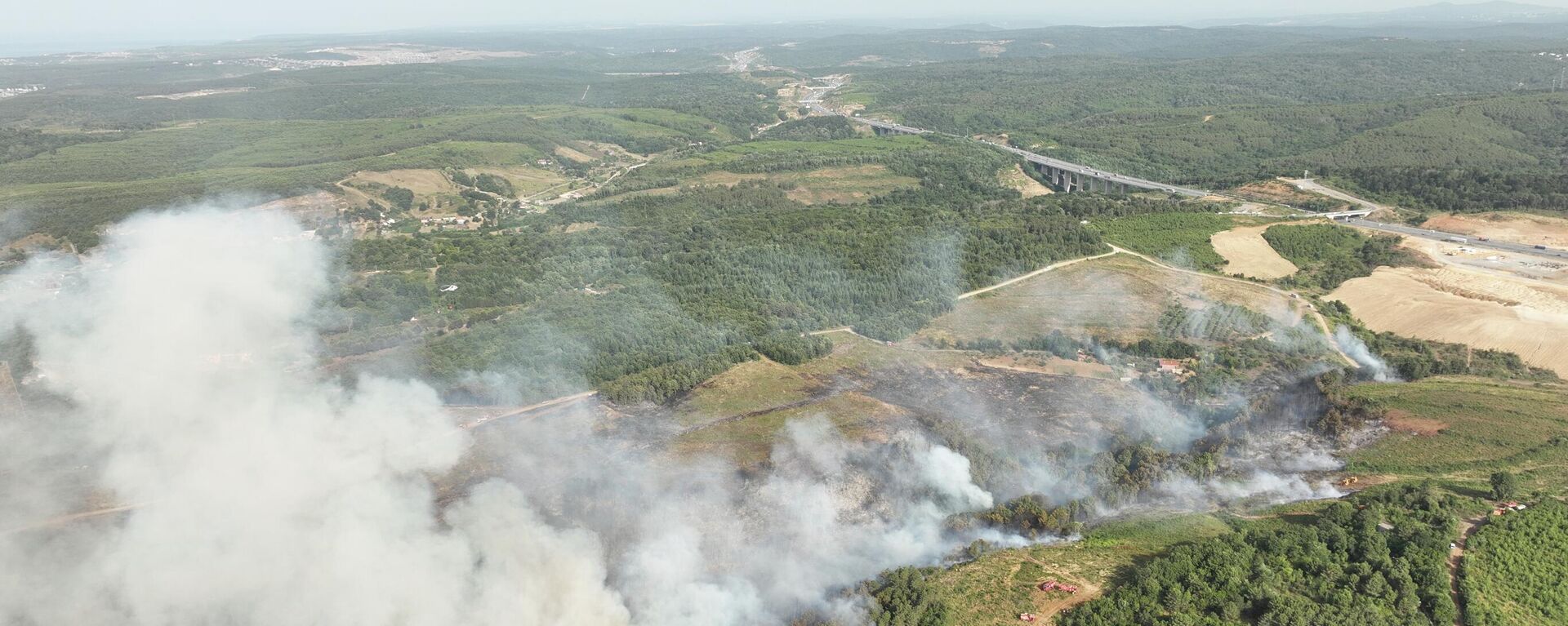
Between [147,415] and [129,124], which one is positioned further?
[129,124]

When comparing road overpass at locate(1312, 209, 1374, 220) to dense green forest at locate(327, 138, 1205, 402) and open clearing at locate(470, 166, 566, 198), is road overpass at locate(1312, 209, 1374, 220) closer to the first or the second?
dense green forest at locate(327, 138, 1205, 402)

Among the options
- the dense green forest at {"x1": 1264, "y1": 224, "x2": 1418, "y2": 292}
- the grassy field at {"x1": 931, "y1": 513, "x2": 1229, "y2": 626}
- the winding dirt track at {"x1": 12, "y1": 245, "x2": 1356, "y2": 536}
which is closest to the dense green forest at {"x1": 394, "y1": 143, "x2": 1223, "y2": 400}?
the winding dirt track at {"x1": 12, "y1": 245, "x2": 1356, "y2": 536}

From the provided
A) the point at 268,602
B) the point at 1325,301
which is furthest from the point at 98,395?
the point at 1325,301

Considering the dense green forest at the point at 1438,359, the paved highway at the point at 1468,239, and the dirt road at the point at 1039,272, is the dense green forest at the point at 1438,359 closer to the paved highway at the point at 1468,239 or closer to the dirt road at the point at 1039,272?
the dirt road at the point at 1039,272

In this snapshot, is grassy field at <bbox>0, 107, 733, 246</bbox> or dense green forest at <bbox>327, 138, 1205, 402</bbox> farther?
grassy field at <bbox>0, 107, 733, 246</bbox>

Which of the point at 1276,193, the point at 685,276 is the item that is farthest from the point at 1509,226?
the point at 685,276

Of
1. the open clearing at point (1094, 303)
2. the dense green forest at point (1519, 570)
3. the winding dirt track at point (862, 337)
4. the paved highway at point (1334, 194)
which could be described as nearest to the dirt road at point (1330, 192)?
the paved highway at point (1334, 194)

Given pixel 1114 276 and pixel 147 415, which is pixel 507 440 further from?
pixel 1114 276
